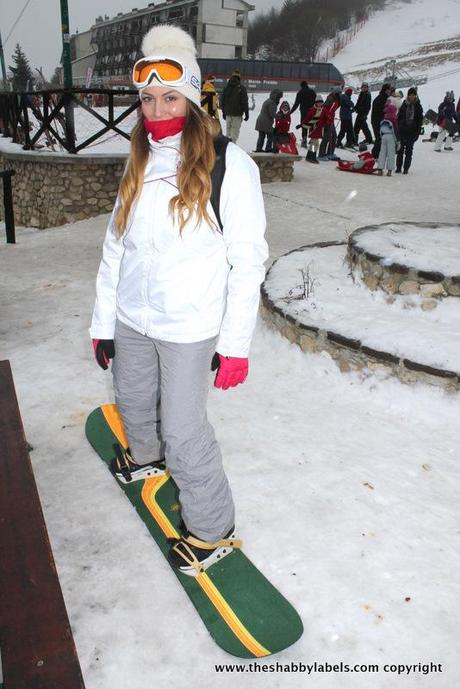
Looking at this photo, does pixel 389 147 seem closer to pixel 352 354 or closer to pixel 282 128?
pixel 282 128

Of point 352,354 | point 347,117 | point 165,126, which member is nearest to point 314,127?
point 347,117

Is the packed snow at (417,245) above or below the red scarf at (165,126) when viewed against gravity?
below

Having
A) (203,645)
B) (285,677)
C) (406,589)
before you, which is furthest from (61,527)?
(406,589)

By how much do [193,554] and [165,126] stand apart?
5.48ft

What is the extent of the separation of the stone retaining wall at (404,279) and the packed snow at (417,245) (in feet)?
0.14

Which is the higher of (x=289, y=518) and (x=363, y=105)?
(x=363, y=105)

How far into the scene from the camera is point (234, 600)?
6.75 feet

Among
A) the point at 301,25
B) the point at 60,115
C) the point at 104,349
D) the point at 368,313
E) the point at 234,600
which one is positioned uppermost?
the point at 301,25

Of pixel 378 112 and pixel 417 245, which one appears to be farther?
pixel 378 112

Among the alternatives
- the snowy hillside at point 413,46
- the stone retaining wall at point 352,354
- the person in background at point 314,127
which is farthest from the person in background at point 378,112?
the snowy hillside at point 413,46

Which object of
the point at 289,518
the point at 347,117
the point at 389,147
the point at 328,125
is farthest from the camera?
the point at 347,117

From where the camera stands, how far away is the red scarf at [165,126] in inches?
73.2

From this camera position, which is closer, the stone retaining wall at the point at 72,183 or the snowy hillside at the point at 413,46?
the stone retaining wall at the point at 72,183

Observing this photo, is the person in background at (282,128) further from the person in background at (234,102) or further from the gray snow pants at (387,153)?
the gray snow pants at (387,153)
